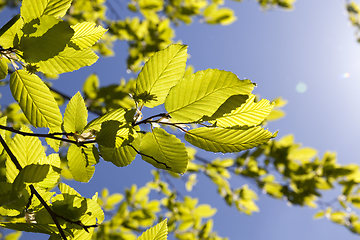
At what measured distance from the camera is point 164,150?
2.02 ft

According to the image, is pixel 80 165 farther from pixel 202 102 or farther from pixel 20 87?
pixel 202 102

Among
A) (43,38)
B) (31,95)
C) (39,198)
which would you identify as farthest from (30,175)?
(43,38)

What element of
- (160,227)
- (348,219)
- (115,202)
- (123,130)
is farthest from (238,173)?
(123,130)

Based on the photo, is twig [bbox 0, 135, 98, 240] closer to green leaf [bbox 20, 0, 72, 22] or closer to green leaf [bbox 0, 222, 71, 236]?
green leaf [bbox 0, 222, 71, 236]

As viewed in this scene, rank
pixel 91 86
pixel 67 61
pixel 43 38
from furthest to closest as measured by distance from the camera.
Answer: pixel 91 86
pixel 67 61
pixel 43 38

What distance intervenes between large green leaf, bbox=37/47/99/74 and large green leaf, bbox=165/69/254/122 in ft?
0.84

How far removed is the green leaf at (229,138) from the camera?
0.56 m

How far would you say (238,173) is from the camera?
2.62m

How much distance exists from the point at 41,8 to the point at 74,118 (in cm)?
26

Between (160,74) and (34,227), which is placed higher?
(160,74)

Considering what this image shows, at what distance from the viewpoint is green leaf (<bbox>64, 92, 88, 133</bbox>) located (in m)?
0.64

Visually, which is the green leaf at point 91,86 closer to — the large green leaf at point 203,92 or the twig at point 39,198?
the twig at point 39,198

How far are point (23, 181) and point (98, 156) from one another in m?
0.17

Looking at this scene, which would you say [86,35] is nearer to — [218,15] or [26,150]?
[26,150]
